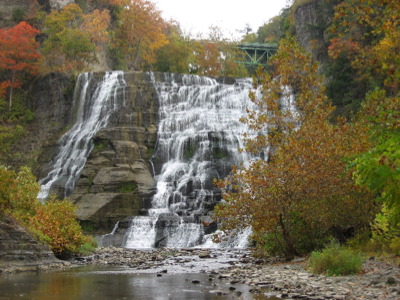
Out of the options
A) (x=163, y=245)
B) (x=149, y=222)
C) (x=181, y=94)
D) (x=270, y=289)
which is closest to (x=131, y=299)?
(x=270, y=289)

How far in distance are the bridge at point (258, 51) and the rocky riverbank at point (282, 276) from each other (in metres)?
48.5

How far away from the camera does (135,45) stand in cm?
5591

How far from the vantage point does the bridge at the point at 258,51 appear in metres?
67.3

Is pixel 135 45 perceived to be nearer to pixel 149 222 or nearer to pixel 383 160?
pixel 149 222

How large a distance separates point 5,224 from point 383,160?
13.3 meters

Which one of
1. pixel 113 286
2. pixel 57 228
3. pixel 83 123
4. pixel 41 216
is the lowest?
pixel 113 286

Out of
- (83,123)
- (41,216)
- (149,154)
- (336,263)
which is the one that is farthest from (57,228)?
(83,123)

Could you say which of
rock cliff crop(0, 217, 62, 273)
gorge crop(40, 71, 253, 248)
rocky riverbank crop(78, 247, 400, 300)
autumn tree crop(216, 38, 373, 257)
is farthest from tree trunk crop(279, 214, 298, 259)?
gorge crop(40, 71, 253, 248)

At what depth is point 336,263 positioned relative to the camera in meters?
13.1

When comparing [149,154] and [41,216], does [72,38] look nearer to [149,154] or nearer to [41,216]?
[149,154]

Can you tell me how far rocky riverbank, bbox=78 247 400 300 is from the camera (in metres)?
10.5

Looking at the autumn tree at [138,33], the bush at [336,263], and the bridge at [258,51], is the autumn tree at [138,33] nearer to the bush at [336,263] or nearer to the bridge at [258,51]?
the bridge at [258,51]

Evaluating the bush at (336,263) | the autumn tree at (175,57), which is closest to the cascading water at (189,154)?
the autumn tree at (175,57)

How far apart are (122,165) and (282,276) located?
24670 millimetres
